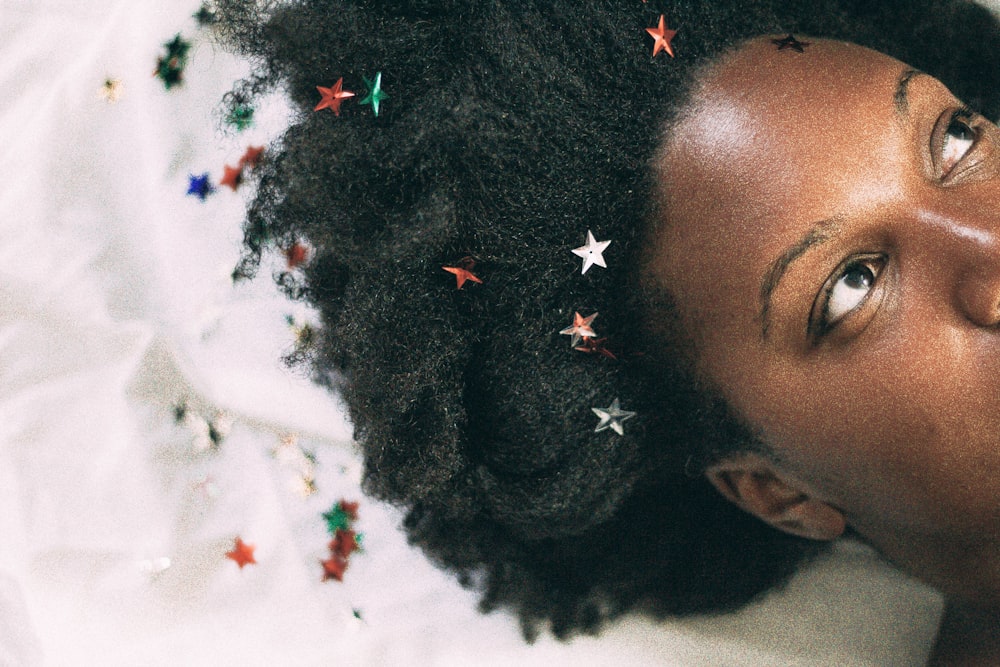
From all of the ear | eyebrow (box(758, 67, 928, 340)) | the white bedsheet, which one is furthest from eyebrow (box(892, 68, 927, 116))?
the white bedsheet

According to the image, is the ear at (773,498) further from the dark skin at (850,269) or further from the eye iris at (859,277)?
the eye iris at (859,277)

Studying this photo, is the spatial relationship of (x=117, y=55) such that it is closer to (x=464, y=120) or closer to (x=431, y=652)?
(x=464, y=120)

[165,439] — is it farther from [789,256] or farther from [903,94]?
[903,94]

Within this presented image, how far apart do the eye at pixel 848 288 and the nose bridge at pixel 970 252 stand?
8 centimetres

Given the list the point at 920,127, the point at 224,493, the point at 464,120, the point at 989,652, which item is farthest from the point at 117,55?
the point at 989,652

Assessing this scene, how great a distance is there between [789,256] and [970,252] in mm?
232

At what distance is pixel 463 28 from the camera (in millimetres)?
1414

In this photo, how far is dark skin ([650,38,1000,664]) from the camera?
1.26m

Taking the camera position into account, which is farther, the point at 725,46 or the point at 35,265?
the point at 35,265

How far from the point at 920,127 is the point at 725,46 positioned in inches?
11.9

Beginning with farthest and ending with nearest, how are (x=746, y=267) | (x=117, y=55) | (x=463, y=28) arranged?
(x=117, y=55)
(x=463, y=28)
(x=746, y=267)

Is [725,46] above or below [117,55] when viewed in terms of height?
above

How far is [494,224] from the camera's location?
1396mm

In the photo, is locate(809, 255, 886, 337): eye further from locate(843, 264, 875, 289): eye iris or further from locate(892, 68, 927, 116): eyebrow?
locate(892, 68, 927, 116): eyebrow
